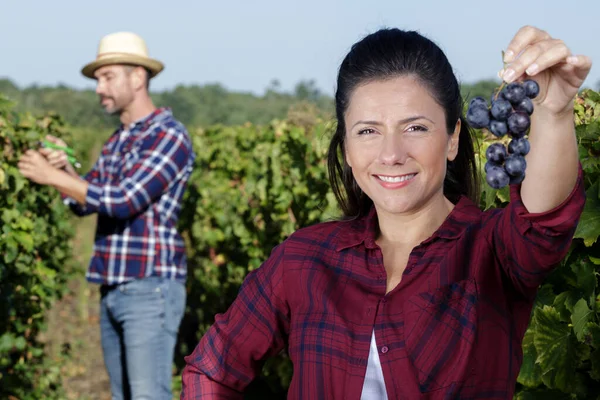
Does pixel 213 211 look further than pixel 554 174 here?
→ Yes

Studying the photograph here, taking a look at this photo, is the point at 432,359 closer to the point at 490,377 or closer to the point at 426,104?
the point at 490,377

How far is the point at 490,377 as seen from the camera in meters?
1.82

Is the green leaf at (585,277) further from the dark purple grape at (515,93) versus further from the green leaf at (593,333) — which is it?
the dark purple grape at (515,93)

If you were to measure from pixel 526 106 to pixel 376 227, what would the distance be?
72 cm

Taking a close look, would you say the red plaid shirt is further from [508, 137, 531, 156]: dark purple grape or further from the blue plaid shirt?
the blue plaid shirt

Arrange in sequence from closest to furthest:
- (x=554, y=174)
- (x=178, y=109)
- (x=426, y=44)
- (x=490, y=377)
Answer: (x=554, y=174)
(x=490, y=377)
(x=426, y=44)
(x=178, y=109)

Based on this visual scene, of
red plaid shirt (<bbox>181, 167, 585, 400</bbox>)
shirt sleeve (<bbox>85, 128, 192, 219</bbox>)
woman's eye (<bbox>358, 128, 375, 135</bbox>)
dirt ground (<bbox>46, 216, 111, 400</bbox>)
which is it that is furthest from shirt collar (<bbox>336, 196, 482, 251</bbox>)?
dirt ground (<bbox>46, 216, 111, 400</bbox>)

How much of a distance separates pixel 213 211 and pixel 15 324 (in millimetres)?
2618

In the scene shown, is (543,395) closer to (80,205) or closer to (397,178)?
(397,178)

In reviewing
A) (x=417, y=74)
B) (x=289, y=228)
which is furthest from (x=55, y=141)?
(x=417, y=74)

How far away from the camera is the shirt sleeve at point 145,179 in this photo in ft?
14.2

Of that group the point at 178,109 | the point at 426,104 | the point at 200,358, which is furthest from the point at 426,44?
the point at 178,109

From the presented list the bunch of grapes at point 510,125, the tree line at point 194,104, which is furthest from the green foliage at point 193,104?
the bunch of grapes at point 510,125

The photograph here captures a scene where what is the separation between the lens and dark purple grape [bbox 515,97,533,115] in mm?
1513
